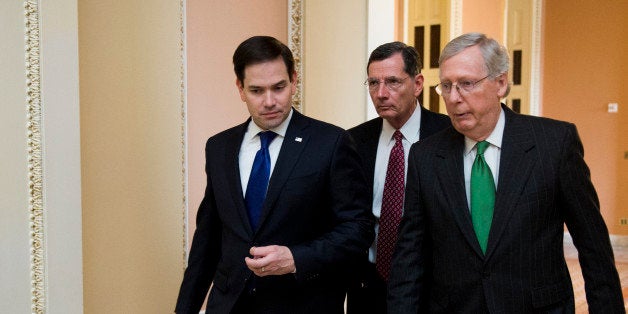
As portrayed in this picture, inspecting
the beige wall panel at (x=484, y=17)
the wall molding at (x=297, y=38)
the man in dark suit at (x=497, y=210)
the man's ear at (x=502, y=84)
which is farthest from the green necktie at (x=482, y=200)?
the beige wall panel at (x=484, y=17)

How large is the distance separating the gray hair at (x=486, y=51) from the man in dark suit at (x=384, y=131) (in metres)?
0.59

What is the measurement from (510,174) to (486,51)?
36cm

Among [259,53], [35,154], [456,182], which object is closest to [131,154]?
[35,154]

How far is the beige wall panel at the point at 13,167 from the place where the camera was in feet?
6.30

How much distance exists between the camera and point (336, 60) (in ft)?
12.3

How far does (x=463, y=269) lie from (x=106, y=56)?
4.95ft

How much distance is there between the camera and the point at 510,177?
69.7 inches

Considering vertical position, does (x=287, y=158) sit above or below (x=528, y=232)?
above

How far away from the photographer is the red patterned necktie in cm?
233

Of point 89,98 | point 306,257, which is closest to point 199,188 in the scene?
point 89,98

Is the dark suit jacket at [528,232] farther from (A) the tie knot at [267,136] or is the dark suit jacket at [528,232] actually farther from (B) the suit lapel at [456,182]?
(A) the tie knot at [267,136]

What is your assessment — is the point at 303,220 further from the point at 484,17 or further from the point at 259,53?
the point at 484,17

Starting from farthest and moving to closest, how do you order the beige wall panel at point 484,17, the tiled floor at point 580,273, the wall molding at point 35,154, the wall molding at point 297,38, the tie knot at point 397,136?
1. the beige wall panel at point 484,17
2. the tiled floor at point 580,273
3. the wall molding at point 297,38
4. the tie knot at point 397,136
5. the wall molding at point 35,154

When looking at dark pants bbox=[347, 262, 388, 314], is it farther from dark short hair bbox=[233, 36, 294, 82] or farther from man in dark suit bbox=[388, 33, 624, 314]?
dark short hair bbox=[233, 36, 294, 82]
